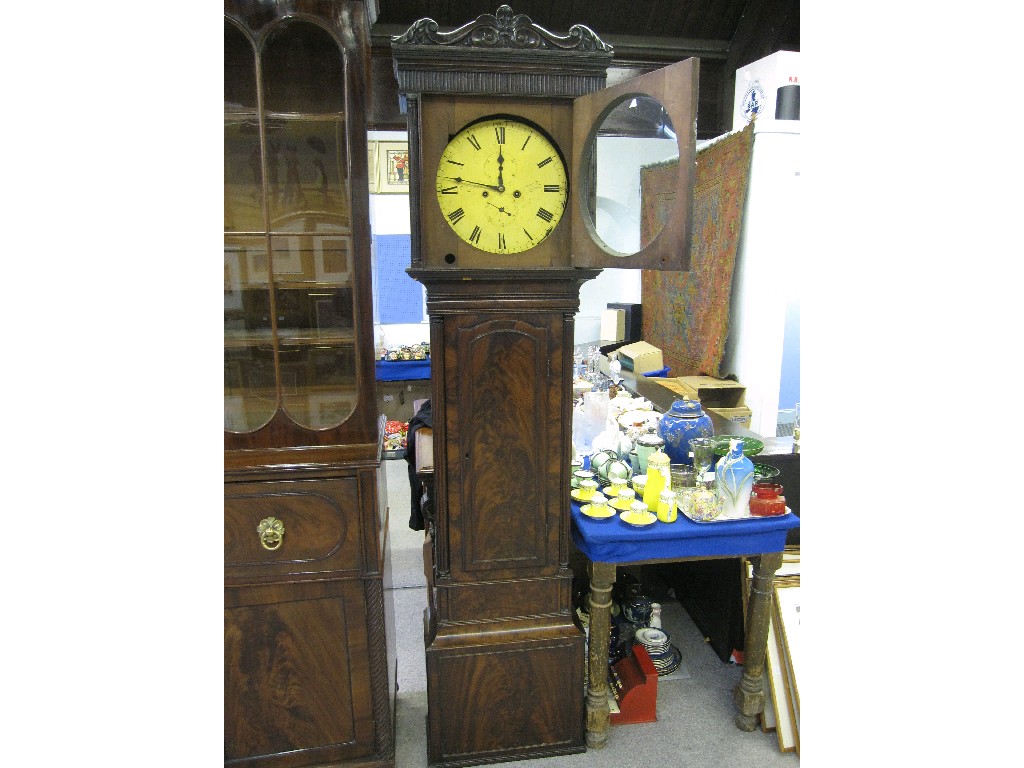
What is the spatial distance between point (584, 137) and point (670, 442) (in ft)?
3.45

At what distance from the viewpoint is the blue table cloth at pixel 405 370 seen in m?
4.20

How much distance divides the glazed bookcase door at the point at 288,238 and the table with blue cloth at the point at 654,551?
74 cm

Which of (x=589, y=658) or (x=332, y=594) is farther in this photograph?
(x=589, y=658)

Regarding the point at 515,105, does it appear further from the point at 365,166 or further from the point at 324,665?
the point at 324,665

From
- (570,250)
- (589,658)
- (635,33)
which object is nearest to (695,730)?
(589,658)

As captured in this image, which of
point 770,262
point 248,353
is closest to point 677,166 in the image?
point 248,353

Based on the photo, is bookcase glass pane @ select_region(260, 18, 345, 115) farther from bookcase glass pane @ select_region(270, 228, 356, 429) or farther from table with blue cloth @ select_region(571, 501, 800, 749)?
table with blue cloth @ select_region(571, 501, 800, 749)

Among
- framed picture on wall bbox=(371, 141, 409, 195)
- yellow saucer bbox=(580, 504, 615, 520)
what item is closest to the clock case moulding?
yellow saucer bbox=(580, 504, 615, 520)

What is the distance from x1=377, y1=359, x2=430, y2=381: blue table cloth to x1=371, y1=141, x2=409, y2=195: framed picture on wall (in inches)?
46.9

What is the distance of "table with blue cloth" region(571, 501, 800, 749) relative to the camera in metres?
1.64

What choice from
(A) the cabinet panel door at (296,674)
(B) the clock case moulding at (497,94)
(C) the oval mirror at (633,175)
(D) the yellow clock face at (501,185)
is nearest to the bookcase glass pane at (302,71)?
(B) the clock case moulding at (497,94)

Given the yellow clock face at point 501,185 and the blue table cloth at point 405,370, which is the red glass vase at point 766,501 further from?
the blue table cloth at point 405,370

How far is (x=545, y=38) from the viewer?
4.28 ft

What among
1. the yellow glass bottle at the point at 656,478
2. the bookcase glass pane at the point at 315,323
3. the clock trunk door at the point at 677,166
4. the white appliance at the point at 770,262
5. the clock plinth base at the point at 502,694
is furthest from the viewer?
the white appliance at the point at 770,262
